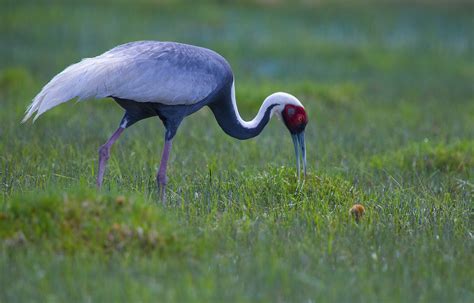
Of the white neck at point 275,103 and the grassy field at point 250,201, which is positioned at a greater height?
the white neck at point 275,103

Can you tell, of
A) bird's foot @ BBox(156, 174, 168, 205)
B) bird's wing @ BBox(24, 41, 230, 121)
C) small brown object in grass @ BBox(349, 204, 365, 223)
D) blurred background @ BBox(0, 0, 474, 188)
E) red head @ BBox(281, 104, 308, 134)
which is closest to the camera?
small brown object in grass @ BBox(349, 204, 365, 223)

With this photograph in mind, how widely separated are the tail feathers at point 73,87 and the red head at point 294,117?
152 cm

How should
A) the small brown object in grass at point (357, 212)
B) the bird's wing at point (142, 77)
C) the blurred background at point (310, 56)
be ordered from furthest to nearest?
the blurred background at point (310, 56) < the bird's wing at point (142, 77) < the small brown object in grass at point (357, 212)

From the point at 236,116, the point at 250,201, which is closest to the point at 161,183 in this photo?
the point at 250,201

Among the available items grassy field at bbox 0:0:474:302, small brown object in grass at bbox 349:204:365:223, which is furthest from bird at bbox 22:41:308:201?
small brown object in grass at bbox 349:204:365:223

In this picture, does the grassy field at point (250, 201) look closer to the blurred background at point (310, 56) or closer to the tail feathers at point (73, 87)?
the blurred background at point (310, 56)

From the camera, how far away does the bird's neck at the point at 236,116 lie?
652 cm

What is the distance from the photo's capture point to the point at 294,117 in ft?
21.2

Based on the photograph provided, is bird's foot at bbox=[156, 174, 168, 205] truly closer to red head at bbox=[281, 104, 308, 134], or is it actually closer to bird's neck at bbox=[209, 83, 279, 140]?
bird's neck at bbox=[209, 83, 279, 140]

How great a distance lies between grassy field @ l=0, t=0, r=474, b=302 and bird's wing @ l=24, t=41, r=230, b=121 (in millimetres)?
659

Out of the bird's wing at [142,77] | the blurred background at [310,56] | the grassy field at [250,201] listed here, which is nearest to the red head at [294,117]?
the grassy field at [250,201]

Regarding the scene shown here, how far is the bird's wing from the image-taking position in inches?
221

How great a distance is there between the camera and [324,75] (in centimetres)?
1416

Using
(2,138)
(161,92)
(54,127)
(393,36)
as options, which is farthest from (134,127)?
(393,36)
